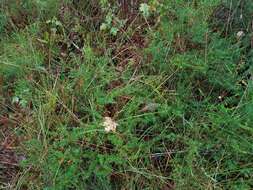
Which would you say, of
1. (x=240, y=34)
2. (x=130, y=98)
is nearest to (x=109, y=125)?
(x=130, y=98)

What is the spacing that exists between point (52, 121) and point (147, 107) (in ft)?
1.98

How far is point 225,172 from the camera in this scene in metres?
2.22

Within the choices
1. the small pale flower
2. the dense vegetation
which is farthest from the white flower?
the small pale flower

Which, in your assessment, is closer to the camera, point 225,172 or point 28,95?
point 225,172

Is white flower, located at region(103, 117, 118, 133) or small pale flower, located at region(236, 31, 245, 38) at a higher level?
small pale flower, located at region(236, 31, 245, 38)

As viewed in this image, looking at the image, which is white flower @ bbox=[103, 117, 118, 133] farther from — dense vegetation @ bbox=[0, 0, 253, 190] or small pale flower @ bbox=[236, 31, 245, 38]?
small pale flower @ bbox=[236, 31, 245, 38]

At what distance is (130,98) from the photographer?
8.21 ft

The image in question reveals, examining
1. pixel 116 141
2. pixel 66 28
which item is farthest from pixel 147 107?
pixel 66 28

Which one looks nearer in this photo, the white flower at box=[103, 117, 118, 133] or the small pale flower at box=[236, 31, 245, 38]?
the white flower at box=[103, 117, 118, 133]

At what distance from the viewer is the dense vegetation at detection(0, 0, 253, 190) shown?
7.41 feet

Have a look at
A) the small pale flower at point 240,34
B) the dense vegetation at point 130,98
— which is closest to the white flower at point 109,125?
the dense vegetation at point 130,98

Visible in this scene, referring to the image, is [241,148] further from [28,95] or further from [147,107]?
[28,95]

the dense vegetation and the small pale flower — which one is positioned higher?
the small pale flower

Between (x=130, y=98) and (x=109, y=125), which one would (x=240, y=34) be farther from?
(x=109, y=125)
